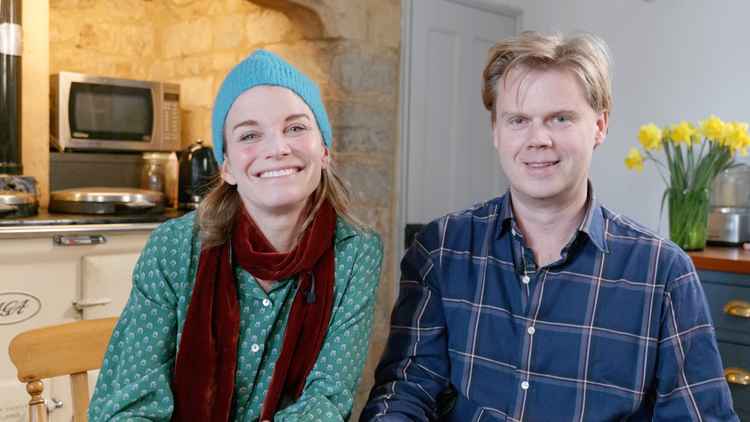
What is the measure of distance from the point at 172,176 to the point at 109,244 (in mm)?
813

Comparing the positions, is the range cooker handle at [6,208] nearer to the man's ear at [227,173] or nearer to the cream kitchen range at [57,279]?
the cream kitchen range at [57,279]

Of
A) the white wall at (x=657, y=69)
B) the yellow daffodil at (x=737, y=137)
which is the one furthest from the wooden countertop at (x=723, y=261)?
the white wall at (x=657, y=69)

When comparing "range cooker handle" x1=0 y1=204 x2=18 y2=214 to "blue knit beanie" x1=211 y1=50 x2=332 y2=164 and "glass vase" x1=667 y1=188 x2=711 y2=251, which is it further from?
"glass vase" x1=667 y1=188 x2=711 y2=251

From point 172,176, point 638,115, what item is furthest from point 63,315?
point 638,115

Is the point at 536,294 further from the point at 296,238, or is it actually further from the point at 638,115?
the point at 638,115

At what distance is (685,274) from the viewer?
1389 millimetres

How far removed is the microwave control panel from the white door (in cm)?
107

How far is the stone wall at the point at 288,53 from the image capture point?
330cm

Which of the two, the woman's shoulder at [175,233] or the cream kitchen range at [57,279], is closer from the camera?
the woman's shoulder at [175,233]

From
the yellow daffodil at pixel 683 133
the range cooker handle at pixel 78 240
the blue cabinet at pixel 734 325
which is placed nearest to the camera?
the blue cabinet at pixel 734 325

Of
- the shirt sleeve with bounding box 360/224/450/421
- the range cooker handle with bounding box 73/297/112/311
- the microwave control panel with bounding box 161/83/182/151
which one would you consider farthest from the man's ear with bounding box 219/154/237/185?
the microwave control panel with bounding box 161/83/182/151

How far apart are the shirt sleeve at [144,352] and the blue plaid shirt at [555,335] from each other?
375 mm

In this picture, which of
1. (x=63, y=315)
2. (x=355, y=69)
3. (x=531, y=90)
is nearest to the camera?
(x=531, y=90)

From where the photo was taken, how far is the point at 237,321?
1406 millimetres
